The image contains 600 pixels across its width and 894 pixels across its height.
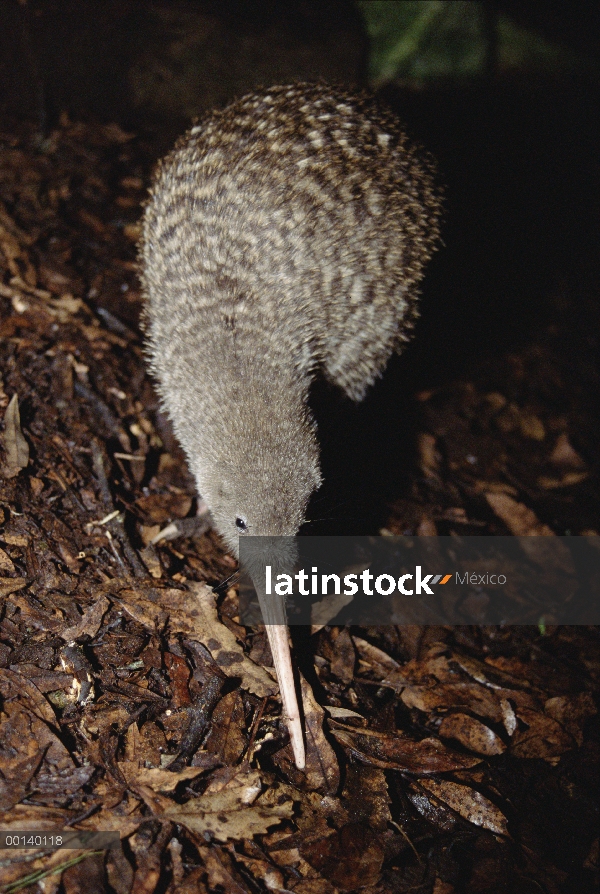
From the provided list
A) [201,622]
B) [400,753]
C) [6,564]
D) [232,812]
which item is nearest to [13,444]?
[6,564]

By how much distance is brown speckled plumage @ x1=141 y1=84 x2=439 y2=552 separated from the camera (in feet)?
10.1

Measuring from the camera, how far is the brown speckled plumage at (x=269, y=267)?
3.07 m

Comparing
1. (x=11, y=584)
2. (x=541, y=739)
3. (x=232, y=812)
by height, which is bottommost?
(x=541, y=739)

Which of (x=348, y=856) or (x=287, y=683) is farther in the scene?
(x=287, y=683)

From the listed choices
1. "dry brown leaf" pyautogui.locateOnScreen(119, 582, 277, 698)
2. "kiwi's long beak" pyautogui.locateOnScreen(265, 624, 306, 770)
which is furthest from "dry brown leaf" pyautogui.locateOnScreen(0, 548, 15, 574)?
"kiwi's long beak" pyautogui.locateOnScreen(265, 624, 306, 770)

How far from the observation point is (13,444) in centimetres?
324

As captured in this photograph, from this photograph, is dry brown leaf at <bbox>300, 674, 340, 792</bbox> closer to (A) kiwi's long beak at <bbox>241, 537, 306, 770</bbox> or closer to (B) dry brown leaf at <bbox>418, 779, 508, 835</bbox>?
(A) kiwi's long beak at <bbox>241, 537, 306, 770</bbox>

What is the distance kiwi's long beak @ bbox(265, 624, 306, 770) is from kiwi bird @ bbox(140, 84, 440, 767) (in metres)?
0.44

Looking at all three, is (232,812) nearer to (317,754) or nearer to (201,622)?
(317,754)

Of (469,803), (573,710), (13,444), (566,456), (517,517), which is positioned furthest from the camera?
(566,456)

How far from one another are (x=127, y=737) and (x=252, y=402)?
1516 mm

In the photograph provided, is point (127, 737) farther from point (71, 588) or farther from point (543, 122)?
point (543, 122)

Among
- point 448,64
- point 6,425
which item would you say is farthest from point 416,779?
point 448,64

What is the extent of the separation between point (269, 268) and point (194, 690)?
6.60 ft
